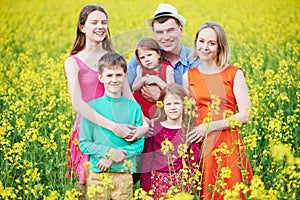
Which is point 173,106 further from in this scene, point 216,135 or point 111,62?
point 111,62

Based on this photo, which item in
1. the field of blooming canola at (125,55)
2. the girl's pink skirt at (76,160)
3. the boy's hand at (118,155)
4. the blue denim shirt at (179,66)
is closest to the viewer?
the boy's hand at (118,155)

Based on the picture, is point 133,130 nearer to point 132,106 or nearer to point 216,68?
point 132,106

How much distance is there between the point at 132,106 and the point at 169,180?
630 millimetres

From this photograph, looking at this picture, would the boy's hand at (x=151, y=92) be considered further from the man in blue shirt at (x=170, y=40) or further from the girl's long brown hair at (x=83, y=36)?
the girl's long brown hair at (x=83, y=36)

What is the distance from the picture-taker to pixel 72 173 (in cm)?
483

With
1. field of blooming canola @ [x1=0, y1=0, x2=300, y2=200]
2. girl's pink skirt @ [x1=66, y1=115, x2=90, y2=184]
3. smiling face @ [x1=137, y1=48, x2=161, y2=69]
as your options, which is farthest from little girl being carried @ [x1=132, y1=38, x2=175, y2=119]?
field of blooming canola @ [x1=0, y1=0, x2=300, y2=200]

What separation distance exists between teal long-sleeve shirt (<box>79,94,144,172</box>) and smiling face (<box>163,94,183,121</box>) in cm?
21

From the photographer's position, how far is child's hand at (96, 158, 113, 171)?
4688 millimetres

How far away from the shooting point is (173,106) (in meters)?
4.86

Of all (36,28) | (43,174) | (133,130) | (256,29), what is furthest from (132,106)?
(36,28)

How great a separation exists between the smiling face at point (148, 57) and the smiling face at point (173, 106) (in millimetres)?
360

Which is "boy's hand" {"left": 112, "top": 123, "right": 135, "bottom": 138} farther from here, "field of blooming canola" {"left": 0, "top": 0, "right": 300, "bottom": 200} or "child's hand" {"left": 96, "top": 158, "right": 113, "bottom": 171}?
"field of blooming canola" {"left": 0, "top": 0, "right": 300, "bottom": 200}

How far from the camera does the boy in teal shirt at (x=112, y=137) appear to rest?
15.4ft

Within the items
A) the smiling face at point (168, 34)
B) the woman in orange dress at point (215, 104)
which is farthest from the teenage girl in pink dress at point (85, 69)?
the woman in orange dress at point (215, 104)
